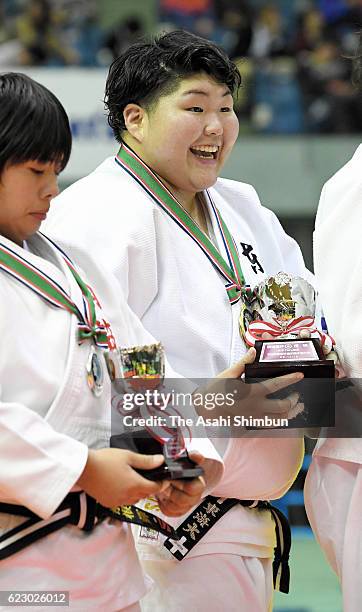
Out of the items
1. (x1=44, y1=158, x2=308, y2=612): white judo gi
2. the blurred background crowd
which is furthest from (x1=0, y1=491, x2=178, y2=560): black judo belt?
the blurred background crowd

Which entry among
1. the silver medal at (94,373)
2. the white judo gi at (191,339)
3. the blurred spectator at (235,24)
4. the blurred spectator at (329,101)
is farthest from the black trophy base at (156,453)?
the blurred spectator at (235,24)

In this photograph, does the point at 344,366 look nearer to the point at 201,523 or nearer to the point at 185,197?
the point at 201,523

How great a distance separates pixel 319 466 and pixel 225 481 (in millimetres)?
236

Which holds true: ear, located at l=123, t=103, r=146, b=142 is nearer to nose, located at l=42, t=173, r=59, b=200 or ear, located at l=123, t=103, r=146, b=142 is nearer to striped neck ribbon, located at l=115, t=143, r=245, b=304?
striped neck ribbon, located at l=115, t=143, r=245, b=304

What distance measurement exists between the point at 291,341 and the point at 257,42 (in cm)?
856

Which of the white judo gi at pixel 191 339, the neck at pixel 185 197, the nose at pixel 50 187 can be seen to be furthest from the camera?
the neck at pixel 185 197

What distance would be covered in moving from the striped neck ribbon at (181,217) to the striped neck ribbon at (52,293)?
28.3 inches

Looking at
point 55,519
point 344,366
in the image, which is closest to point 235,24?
point 344,366

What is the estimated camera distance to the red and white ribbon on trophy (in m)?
2.48

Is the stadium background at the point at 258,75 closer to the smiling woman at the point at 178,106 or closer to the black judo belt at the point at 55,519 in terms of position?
the smiling woman at the point at 178,106

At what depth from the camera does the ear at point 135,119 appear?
280cm

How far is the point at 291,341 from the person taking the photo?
2.44m

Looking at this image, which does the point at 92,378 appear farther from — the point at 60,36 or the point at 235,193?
the point at 60,36

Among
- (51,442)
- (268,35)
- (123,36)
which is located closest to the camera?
(51,442)
